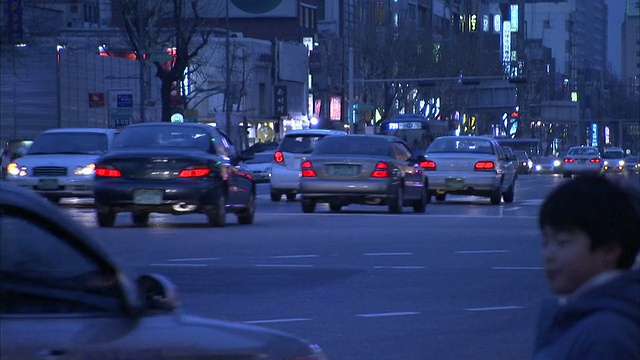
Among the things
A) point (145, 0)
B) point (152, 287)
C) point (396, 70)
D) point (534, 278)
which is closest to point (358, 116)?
point (396, 70)

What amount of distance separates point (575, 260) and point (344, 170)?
75.7 ft

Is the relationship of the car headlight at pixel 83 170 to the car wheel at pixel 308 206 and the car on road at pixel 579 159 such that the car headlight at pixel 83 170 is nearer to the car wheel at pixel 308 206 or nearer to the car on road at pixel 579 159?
the car wheel at pixel 308 206

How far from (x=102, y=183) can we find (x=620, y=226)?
697 inches

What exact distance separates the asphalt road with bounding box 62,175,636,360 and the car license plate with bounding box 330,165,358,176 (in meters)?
1.25

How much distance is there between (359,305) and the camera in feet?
40.8

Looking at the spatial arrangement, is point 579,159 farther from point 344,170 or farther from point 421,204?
point 344,170

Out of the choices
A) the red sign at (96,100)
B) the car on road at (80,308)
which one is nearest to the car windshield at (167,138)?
the car on road at (80,308)

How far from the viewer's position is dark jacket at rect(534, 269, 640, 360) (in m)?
3.02

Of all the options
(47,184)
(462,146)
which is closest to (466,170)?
(462,146)

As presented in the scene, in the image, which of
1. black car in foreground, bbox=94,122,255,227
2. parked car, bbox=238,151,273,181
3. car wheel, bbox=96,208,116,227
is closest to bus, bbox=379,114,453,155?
parked car, bbox=238,151,273,181

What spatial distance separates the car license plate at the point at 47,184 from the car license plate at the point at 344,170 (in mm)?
5380

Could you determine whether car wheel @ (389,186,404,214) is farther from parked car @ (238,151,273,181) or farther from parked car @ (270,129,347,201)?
parked car @ (238,151,273,181)

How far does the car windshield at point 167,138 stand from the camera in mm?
21438

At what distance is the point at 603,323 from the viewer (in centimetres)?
306
